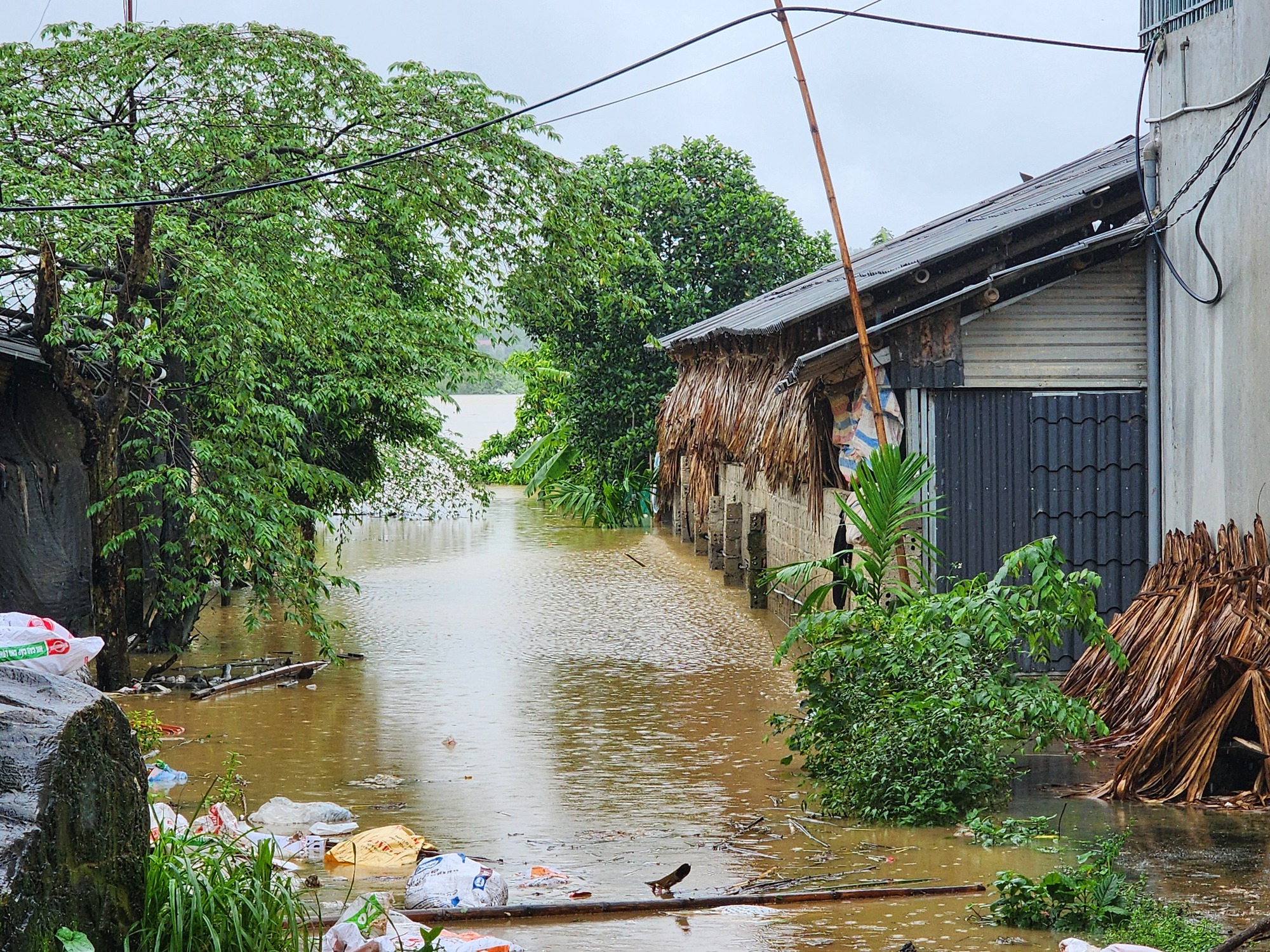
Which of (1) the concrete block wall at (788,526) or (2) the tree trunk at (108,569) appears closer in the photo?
(2) the tree trunk at (108,569)

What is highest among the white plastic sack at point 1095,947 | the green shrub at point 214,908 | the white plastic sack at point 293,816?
the green shrub at point 214,908

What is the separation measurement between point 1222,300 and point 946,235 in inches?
161

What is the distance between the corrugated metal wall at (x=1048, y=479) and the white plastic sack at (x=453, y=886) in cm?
554

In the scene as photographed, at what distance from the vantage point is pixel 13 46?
1186 cm

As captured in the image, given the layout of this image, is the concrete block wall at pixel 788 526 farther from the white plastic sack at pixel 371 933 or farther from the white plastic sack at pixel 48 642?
the white plastic sack at pixel 371 933

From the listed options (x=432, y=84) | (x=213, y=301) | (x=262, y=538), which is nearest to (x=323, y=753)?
(x=262, y=538)

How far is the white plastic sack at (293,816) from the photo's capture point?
22.1 ft

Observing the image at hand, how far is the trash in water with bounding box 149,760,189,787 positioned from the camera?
7574 mm

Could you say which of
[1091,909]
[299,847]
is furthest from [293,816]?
[1091,909]

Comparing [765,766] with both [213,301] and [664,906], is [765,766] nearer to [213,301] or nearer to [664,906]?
[664,906]

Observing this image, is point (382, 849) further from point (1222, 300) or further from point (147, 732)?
point (1222, 300)

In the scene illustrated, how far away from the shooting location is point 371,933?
4691mm

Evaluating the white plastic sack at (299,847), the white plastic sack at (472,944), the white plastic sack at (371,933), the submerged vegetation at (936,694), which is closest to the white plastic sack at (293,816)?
the white plastic sack at (299,847)

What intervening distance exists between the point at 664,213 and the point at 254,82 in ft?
44.4
